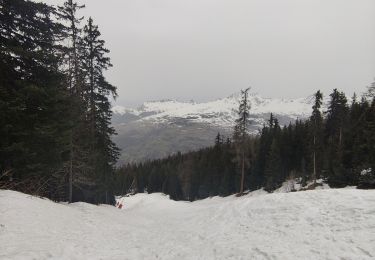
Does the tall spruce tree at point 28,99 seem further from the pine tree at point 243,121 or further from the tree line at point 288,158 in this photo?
the pine tree at point 243,121

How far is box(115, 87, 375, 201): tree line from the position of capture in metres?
33.1

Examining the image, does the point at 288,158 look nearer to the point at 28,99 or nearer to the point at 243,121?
the point at 243,121

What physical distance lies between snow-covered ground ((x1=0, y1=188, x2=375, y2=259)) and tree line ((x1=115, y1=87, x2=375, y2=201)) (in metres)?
14.7

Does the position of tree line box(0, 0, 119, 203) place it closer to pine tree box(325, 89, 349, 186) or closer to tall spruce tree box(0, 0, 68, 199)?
tall spruce tree box(0, 0, 68, 199)

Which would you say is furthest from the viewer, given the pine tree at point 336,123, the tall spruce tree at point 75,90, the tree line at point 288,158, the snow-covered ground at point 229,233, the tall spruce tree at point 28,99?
the pine tree at point 336,123

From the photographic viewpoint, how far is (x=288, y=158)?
65.6 m

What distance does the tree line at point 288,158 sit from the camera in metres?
33.1

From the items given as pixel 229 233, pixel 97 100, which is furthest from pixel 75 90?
pixel 229 233

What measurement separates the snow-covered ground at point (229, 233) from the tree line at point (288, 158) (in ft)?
48.3

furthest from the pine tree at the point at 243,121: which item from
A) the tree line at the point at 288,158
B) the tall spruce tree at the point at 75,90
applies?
the tall spruce tree at the point at 75,90

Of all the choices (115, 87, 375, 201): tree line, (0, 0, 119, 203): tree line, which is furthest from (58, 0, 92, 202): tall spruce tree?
(115, 87, 375, 201): tree line

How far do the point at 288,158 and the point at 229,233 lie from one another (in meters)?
57.4

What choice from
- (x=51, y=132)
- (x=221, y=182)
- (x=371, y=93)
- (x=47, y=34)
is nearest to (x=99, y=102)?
(x=47, y=34)

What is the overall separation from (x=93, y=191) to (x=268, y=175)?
3676 centimetres
